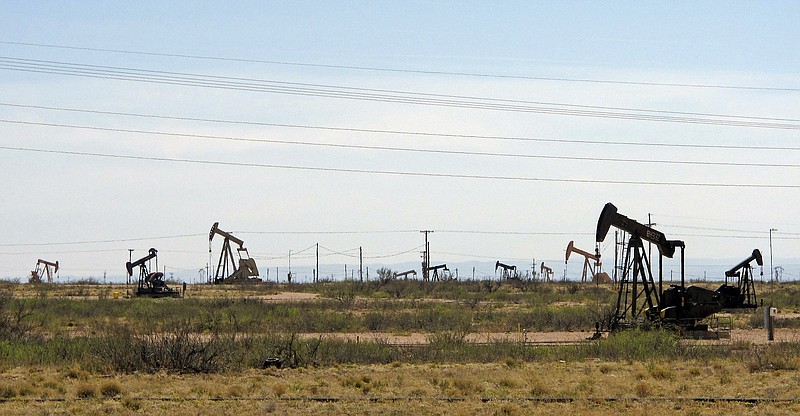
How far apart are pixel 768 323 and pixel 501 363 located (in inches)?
398

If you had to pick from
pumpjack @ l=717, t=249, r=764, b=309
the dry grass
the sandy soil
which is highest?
pumpjack @ l=717, t=249, r=764, b=309

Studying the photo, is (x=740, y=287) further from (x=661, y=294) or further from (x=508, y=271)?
(x=508, y=271)

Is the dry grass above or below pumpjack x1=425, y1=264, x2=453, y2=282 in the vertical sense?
below

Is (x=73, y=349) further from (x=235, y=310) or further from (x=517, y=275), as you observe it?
A: (x=517, y=275)

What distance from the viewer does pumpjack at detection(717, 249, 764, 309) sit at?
29609mm

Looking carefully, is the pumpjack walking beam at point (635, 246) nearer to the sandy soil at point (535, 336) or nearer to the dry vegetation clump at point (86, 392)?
the sandy soil at point (535, 336)

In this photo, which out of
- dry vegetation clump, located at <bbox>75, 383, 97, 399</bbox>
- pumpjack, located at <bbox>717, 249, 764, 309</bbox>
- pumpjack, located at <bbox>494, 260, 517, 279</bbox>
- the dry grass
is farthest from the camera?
pumpjack, located at <bbox>494, 260, 517, 279</bbox>

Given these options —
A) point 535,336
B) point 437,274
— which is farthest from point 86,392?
point 437,274

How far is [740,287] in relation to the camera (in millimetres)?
33656

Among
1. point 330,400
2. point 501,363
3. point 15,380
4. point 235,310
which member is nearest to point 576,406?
point 330,400

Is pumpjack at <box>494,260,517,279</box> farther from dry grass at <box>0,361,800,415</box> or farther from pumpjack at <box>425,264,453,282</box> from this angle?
dry grass at <box>0,361,800,415</box>

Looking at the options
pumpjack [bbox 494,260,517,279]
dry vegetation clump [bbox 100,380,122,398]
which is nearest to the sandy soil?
dry vegetation clump [bbox 100,380,122,398]

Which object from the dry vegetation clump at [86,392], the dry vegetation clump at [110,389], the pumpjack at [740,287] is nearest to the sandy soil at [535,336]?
the pumpjack at [740,287]

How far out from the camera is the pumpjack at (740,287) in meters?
29.6
